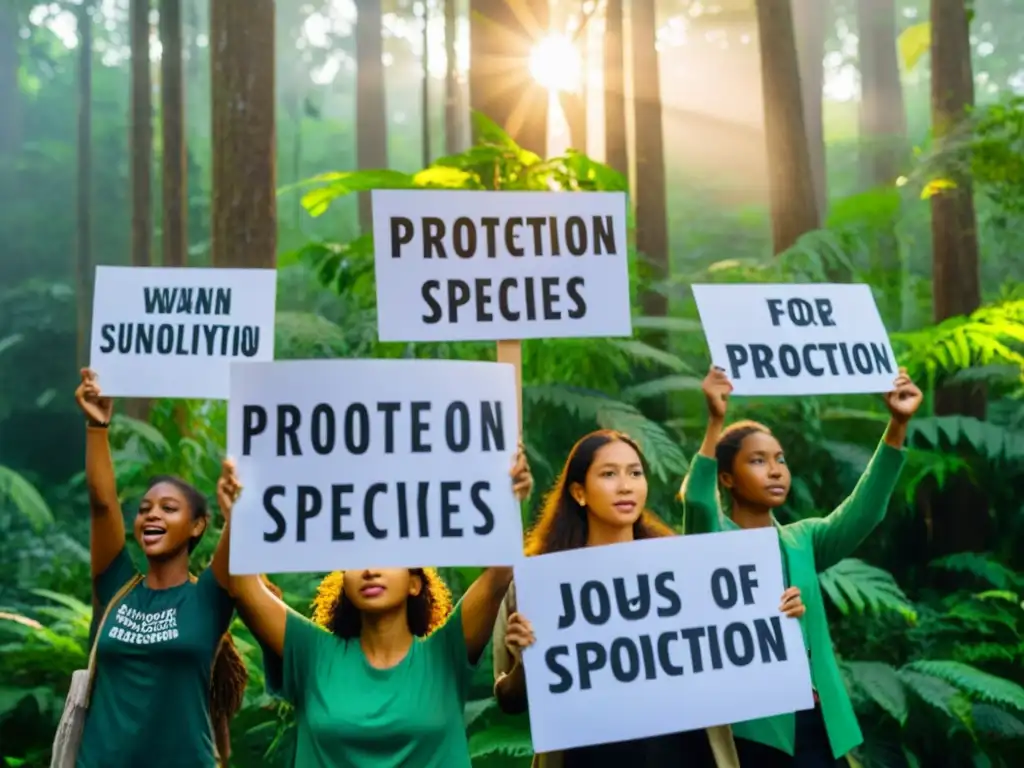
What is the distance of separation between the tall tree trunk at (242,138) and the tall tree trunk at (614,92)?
481 centimetres

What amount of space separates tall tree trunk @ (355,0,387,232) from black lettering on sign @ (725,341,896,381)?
1386 cm

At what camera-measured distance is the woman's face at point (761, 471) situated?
2.69m

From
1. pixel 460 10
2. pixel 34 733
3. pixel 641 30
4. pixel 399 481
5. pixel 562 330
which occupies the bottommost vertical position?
pixel 34 733

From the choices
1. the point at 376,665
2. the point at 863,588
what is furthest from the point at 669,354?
the point at 376,665

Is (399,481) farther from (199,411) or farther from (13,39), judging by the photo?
(13,39)

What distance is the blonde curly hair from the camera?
7.70 ft

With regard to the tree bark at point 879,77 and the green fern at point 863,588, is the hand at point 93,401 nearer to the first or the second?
the green fern at point 863,588

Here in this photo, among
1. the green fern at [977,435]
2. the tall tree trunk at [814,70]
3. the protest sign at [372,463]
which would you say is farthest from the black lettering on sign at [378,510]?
the tall tree trunk at [814,70]

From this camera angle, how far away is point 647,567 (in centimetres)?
235

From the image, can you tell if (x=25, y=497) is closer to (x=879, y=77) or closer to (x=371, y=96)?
(x=371, y=96)

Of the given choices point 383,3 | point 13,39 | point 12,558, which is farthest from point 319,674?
point 13,39

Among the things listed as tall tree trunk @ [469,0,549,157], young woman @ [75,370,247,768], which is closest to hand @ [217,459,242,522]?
young woman @ [75,370,247,768]

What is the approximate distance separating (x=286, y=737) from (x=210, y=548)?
969mm

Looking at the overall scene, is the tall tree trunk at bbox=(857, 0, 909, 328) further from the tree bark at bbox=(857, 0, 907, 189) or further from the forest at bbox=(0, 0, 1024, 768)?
the forest at bbox=(0, 0, 1024, 768)
